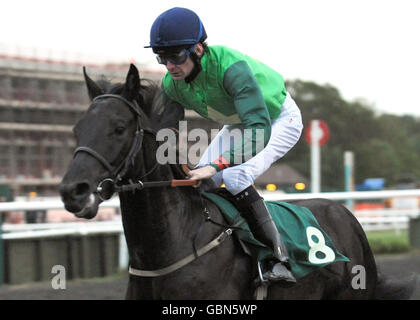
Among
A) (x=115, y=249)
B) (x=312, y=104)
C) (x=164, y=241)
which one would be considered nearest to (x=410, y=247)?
(x=115, y=249)

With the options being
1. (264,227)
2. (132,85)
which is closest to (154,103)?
(132,85)

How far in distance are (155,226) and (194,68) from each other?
76cm

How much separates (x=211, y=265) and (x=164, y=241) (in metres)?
0.24

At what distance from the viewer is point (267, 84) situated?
10.3ft

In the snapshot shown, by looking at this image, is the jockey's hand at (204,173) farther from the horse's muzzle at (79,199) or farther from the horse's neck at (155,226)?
the horse's muzzle at (79,199)

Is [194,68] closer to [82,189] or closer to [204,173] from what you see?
[204,173]

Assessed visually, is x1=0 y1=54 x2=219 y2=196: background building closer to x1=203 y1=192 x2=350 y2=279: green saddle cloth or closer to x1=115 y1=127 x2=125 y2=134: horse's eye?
x1=203 y1=192 x2=350 y2=279: green saddle cloth

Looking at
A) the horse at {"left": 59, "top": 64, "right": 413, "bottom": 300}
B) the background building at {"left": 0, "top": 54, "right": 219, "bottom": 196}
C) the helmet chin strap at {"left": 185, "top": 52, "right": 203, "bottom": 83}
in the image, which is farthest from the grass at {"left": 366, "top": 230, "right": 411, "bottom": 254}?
the background building at {"left": 0, "top": 54, "right": 219, "bottom": 196}

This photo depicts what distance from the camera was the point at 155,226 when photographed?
2.72 m

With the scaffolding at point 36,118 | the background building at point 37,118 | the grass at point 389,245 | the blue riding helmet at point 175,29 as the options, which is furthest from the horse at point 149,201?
the scaffolding at point 36,118

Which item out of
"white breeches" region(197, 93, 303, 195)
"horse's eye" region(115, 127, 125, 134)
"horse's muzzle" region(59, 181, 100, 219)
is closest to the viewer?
"horse's muzzle" region(59, 181, 100, 219)

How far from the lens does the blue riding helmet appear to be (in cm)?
275

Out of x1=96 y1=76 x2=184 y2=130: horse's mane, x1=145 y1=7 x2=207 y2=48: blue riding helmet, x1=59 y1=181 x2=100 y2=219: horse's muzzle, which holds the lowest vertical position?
x1=59 y1=181 x2=100 y2=219: horse's muzzle
